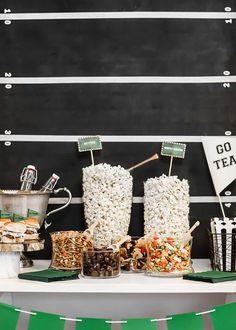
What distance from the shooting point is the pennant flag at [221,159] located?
2502mm

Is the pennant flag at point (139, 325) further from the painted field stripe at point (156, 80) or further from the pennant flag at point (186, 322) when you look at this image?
the painted field stripe at point (156, 80)

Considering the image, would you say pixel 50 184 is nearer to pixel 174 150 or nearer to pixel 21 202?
pixel 21 202

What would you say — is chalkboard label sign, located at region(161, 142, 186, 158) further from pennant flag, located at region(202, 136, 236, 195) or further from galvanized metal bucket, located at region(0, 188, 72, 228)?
galvanized metal bucket, located at region(0, 188, 72, 228)

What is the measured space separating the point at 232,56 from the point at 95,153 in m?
0.75

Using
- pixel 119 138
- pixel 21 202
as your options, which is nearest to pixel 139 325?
pixel 21 202

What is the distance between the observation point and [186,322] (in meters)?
1.90

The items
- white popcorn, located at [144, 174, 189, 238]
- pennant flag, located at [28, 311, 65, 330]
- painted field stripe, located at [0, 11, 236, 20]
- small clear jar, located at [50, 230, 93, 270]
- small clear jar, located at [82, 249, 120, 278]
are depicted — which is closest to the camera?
pennant flag, located at [28, 311, 65, 330]

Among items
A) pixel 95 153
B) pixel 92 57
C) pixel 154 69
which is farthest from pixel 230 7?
pixel 95 153

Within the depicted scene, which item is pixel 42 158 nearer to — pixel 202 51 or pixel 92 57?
pixel 92 57

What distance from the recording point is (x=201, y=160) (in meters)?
2.58

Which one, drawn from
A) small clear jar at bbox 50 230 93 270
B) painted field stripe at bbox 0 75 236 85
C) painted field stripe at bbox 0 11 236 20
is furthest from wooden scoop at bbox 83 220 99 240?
painted field stripe at bbox 0 11 236 20

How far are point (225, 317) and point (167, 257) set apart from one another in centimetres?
32

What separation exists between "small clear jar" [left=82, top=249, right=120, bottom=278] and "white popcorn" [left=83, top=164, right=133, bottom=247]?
23 centimetres

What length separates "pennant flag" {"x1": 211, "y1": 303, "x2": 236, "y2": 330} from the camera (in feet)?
6.20
